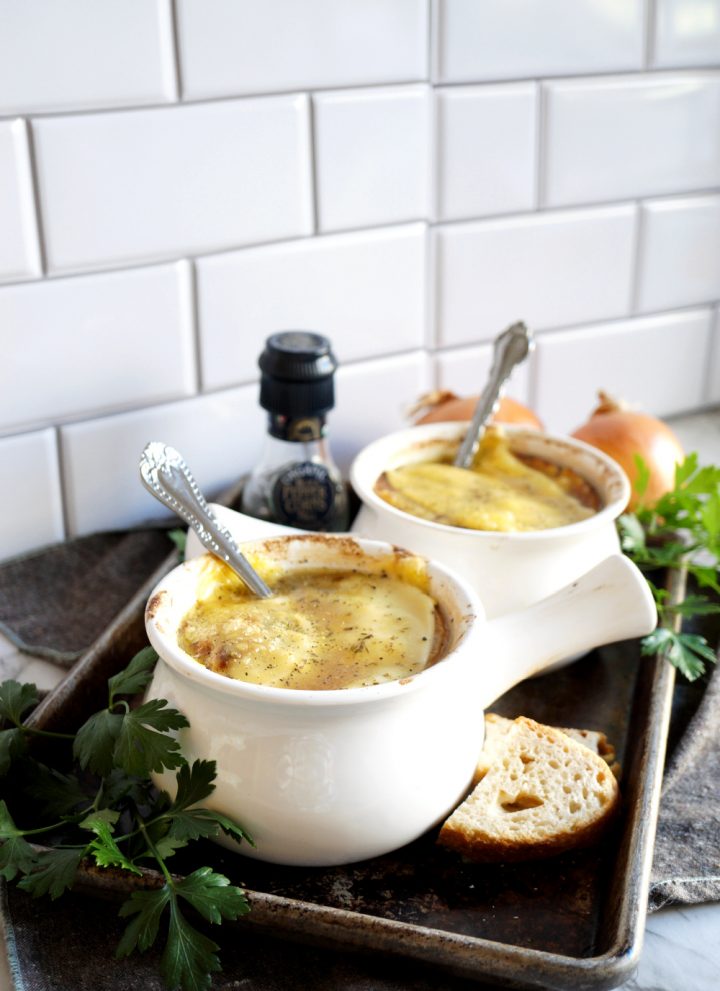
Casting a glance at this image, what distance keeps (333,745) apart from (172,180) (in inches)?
18.3

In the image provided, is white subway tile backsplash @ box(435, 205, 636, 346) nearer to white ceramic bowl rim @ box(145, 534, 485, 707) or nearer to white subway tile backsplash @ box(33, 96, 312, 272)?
white subway tile backsplash @ box(33, 96, 312, 272)

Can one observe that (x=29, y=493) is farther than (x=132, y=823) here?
Yes

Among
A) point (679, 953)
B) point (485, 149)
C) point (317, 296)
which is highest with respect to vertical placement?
point (485, 149)

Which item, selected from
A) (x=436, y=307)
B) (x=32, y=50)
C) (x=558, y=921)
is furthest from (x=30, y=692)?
(x=436, y=307)

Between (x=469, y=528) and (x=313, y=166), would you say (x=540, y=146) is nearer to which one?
(x=313, y=166)

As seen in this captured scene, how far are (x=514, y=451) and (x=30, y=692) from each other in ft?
1.26

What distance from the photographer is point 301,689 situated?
549 millimetres

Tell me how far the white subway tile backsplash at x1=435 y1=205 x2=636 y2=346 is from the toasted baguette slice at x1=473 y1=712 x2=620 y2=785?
0.45 metres

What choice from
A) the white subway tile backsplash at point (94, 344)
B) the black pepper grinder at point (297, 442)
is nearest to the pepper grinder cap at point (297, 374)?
the black pepper grinder at point (297, 442)

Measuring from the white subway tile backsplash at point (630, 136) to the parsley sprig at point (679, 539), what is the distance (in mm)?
307

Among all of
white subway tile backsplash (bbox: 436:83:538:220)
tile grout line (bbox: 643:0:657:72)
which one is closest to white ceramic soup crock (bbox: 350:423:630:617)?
white subway tile backsplash (bbox: 436:83:538:220)

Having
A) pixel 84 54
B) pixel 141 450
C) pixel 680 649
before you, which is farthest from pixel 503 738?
pixel 84 54

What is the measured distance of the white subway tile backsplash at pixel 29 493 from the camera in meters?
0.84

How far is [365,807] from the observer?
1.81 ft
